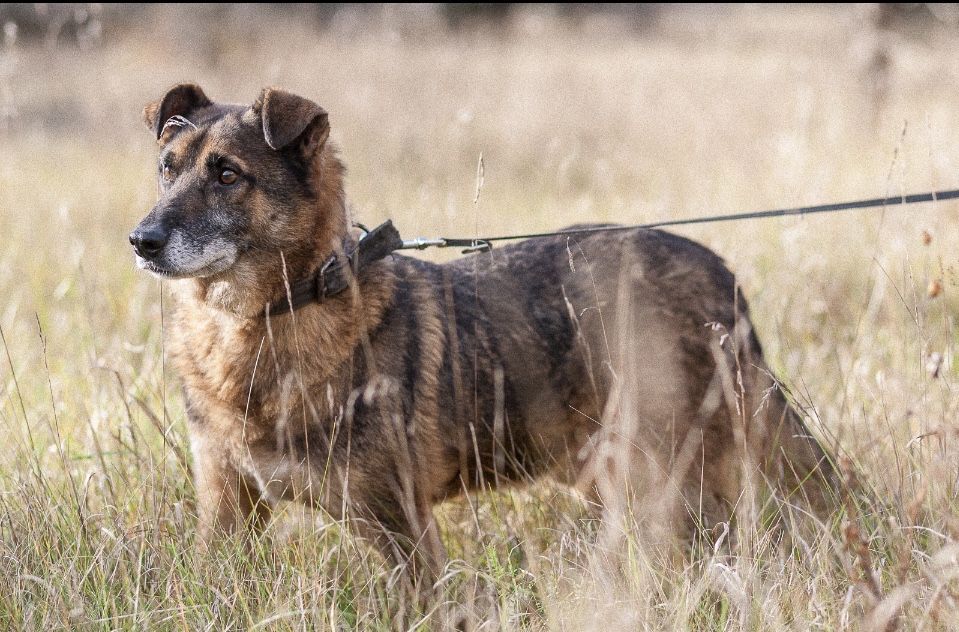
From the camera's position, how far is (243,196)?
3.18m

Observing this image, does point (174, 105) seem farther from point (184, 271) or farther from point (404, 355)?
point (404, 355)

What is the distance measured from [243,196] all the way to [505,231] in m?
4.06

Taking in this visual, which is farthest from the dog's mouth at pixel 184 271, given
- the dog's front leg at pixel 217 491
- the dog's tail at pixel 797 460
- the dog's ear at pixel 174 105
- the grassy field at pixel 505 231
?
the dog's tail at pixel 797 460

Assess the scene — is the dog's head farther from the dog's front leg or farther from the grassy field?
the dog's front leg

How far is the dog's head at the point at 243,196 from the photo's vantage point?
9.97 ft

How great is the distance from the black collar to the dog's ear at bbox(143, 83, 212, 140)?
86 centimetres

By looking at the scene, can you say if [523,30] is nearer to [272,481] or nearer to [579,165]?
[579,165]

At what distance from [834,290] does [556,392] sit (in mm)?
2923

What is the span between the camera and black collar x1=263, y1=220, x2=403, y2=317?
10.5 ft

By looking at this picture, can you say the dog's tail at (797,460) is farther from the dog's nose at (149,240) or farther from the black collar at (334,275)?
the dog's nose at (149,240)

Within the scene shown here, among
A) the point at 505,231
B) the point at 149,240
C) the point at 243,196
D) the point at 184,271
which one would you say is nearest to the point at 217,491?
the point at 184,271

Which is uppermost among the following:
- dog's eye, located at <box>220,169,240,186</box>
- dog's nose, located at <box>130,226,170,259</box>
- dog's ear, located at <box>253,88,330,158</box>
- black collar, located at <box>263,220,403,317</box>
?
dog's ear, located at <box>253,88,330,158</box>

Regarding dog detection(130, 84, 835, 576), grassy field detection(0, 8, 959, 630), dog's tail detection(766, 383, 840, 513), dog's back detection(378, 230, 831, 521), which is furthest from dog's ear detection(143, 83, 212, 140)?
dog's tail detection(766, 383, 840, 513)

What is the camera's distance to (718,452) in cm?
362
